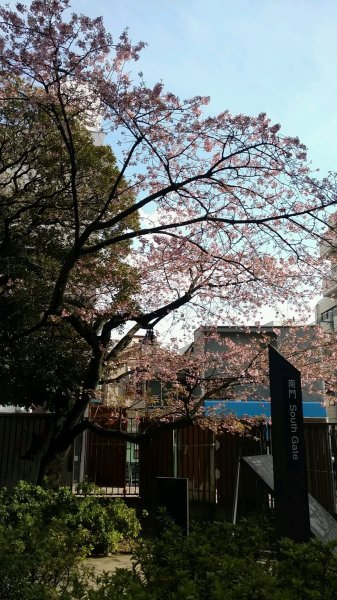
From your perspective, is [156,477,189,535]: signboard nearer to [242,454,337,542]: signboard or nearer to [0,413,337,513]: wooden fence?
[242,454,337,542]: signboard

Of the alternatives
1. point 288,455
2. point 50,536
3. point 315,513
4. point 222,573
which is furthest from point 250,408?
point 222,573

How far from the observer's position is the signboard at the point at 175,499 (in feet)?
16.7

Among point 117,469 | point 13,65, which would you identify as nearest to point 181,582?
point 13,65

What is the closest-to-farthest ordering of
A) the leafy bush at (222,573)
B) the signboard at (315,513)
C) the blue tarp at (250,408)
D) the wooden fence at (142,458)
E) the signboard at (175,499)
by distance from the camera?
the leafy bush at (222,573)
the signboard at (315,513)
the signboard at (175,499)
the blue tarp at (250,408)
the wooden fence at (142,458)

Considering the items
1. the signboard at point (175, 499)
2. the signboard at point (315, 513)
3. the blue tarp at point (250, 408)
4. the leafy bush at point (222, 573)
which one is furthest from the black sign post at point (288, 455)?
the blue tarp at point (250, 408)

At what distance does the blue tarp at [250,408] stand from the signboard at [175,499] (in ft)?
16.8

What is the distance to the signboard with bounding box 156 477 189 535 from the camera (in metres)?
5.08

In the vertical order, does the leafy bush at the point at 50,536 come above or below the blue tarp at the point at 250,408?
below

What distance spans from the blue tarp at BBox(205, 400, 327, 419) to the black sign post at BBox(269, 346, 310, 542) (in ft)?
18.7

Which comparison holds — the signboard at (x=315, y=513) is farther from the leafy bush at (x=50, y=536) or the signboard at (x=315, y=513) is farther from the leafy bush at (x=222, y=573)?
the leafy bush at (x=50, y=536)

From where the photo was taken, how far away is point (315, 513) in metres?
5.38

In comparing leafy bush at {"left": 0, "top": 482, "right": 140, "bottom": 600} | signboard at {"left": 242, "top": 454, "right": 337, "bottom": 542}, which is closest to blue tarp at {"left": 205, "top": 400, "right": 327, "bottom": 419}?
leafy bush at {"left": 0, "top": 482, "right": 140, "bottom": 600}

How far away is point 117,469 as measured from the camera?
500 inches

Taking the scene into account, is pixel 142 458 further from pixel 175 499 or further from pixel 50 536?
pixel 50 536
